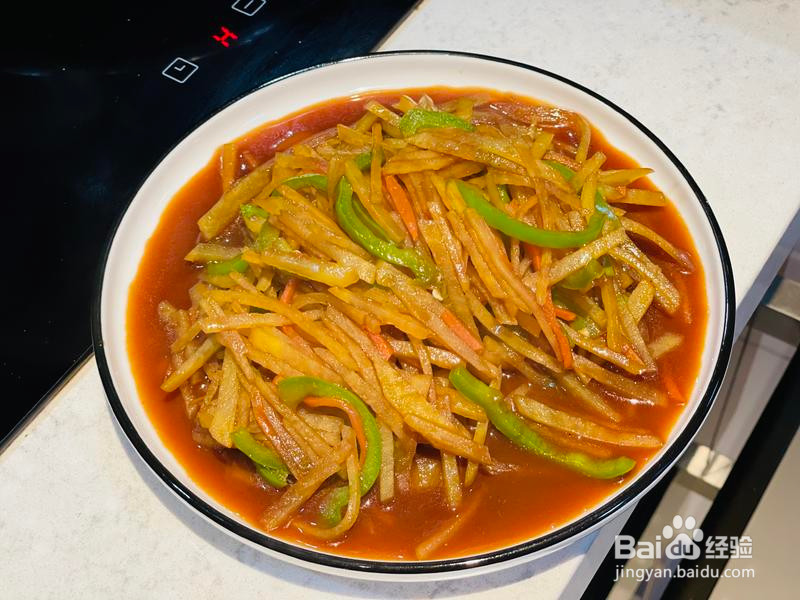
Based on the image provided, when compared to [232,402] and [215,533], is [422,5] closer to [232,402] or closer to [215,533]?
[232,402]

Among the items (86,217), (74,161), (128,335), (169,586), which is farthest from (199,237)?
(169,586)

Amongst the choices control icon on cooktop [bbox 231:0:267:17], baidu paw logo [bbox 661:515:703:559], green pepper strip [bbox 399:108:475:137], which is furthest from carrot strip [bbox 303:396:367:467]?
control icon on cooktop [bbox 231:0:267:17]

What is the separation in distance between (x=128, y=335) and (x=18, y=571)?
507 millimetres

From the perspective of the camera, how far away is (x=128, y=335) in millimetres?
1618

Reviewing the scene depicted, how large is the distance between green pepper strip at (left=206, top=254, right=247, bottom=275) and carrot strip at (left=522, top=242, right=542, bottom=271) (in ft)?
1.89

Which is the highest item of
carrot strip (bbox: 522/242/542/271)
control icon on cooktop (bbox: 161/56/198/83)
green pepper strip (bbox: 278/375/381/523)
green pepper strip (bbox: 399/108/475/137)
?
green pepper strip (bbox: 399/108/475/137)

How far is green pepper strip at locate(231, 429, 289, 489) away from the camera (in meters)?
1.41

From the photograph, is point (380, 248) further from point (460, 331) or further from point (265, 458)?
point (265, 458)

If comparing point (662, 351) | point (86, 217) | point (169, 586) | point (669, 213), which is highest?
point (669, 213)

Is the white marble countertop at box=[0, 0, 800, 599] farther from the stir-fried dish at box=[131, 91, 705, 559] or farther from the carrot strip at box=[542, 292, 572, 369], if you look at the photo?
the carrot strip at box=[542, 292, 572, 369]

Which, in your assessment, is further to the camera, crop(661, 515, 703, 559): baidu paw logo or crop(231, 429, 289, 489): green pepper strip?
crop(661, 515, 703, 559): baidu paw logo

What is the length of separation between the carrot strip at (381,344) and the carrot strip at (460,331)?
0.12 meters

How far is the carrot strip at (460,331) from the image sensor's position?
4.77ft

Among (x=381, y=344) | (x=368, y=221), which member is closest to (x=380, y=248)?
(x=368, y=221)
